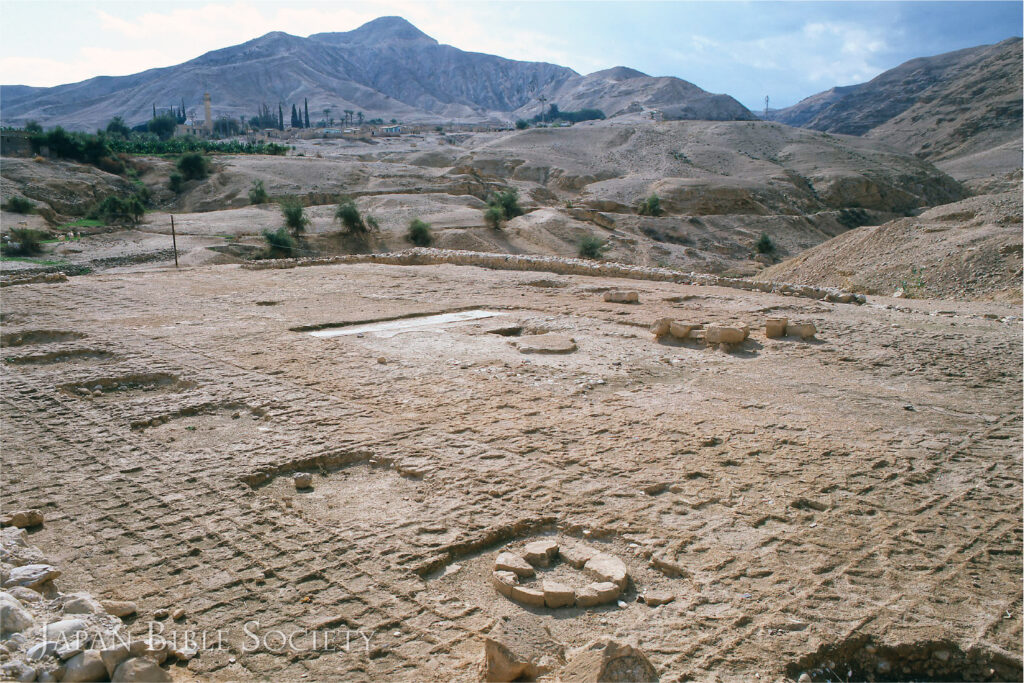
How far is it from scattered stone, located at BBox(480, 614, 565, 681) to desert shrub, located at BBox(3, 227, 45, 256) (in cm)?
2374

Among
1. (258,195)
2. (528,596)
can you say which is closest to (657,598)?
(528,596)

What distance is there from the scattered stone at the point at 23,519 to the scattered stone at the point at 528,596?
3.10 m

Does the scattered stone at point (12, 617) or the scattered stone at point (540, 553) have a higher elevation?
the scattered stone at point (12, 617)

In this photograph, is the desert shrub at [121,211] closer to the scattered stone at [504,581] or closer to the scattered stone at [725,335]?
the scattered stone at [725,335]

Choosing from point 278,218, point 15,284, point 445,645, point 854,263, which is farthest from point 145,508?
point 278,218

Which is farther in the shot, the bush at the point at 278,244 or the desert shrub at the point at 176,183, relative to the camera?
the desert shrub at the point at 176,183

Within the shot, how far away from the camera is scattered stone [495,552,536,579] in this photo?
3.87m

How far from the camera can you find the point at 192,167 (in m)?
40.4

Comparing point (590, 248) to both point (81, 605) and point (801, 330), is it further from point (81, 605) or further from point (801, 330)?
point (81, 605)

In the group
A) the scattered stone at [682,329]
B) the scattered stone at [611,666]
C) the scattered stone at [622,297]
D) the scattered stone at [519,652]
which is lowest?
the scattered stone at [519,652]

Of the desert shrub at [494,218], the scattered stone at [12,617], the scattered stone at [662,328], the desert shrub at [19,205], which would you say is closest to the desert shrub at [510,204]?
the desert shrub at [494,218]

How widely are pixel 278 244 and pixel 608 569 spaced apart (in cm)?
2315

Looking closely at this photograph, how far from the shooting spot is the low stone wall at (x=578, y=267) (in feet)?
44.1

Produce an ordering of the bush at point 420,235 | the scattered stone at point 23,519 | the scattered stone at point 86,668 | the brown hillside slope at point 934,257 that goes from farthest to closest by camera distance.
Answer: the bush at point 420,235
the brown hillside slope at point 934,257
the scattered stone at point 23,519
the scattered stone at point 86,668
